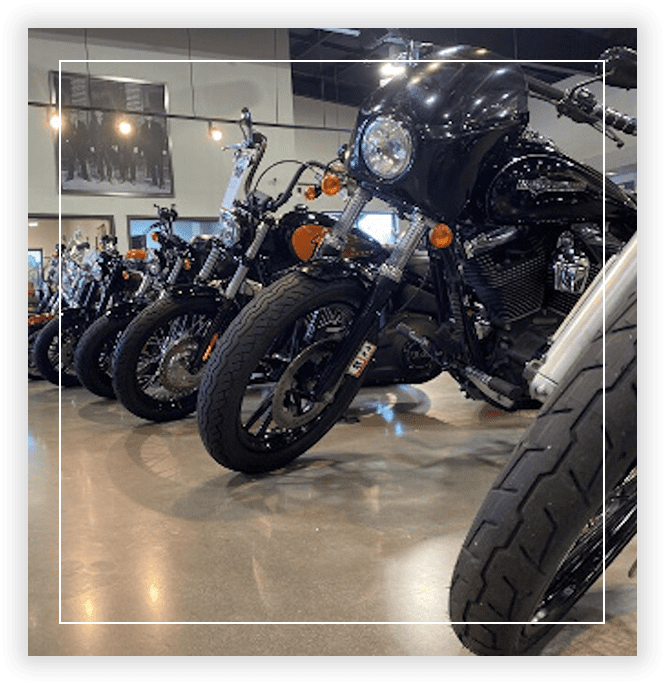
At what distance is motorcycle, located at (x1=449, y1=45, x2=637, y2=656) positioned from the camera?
70 centimetres

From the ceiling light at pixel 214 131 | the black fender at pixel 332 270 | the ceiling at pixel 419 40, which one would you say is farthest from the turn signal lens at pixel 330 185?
the ceiling at pixel 419 40

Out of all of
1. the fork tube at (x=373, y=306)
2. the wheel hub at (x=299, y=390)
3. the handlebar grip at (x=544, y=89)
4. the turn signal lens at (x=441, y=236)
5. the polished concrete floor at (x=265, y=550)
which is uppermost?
the handlebar grip at (x=544, y=89)

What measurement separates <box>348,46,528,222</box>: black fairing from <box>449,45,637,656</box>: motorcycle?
1.00 meters

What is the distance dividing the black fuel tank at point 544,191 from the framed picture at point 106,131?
906 mm

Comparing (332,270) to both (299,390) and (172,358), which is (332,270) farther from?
(172,358)

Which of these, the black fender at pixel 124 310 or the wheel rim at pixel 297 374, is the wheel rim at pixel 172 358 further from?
the wheel rim at pixel 297 374

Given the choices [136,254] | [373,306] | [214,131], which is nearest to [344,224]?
[373,306]

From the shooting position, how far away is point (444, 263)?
6.57 ft

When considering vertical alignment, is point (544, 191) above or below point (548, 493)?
above

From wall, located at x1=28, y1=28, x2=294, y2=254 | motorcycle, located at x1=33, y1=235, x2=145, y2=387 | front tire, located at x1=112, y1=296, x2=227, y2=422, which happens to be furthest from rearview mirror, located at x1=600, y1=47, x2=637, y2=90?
motorcycle, located at x1=33, y1=235, x2=145, y2=387

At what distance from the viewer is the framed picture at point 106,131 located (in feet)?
3.84

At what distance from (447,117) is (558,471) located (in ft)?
4.10

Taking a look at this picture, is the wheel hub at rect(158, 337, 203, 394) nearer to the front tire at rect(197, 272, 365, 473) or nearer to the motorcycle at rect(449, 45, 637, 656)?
the front tire at rect(197, 272, 365, 473)

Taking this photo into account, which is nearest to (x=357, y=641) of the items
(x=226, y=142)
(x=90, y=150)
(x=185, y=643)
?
(x=185, y=643)
